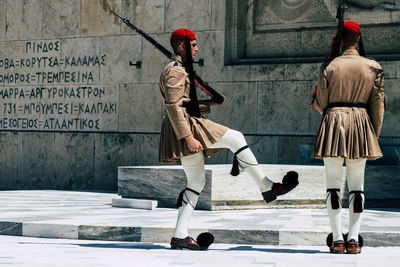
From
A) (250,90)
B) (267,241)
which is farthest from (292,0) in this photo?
(267,241)

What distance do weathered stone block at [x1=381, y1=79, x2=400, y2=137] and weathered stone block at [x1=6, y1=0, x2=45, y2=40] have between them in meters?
6.41

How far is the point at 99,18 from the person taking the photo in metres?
14.1

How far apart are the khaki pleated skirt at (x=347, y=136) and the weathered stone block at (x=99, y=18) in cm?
777

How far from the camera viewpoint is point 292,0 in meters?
12.8

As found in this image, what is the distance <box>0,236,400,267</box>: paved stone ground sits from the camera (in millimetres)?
6152

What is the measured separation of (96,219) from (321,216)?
2.46 metres

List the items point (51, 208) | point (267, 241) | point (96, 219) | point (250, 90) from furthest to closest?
1. point (250, 90)
2. point (51, 208)
3. point (96, 219)
4. point (267, 241)

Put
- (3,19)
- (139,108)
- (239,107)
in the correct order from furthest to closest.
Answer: (3,19) < (139,108) < (239,107)

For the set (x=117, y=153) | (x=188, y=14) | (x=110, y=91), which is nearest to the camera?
(x=188, y=14)

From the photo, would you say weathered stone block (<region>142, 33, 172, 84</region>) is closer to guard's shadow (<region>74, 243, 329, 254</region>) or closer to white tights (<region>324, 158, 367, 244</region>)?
guard's shadow (<region>74, 243, 329, 254</region>)

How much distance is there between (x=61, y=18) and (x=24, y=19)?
0.85 meters

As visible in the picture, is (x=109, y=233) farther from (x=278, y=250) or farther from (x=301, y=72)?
(x=301, y=72)

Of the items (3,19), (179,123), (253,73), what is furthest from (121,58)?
(179,123)

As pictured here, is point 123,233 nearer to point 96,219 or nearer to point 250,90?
point 96,219
